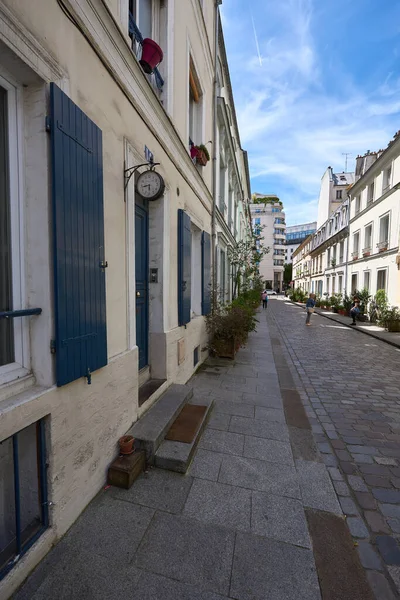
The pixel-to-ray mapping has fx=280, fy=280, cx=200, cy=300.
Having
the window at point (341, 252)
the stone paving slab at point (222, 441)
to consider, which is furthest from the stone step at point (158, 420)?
the window at point (341, 252)

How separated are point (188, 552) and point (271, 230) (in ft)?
211

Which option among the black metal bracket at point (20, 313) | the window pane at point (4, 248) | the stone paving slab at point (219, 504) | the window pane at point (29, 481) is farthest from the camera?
the stone paving slab at point (219, 504)

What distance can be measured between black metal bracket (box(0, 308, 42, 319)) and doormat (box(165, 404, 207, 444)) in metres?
1.99

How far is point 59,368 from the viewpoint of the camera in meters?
1.90

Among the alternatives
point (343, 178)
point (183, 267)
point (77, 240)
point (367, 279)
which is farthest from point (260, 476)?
point (343, 178)

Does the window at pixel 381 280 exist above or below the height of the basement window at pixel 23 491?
above

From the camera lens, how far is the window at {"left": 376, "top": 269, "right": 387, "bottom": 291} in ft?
50.7

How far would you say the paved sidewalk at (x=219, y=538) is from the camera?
5.52 ft

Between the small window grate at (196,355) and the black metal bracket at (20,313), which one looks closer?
the black metal bracket at (20,313)

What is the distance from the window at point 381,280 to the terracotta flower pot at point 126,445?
16.6 m

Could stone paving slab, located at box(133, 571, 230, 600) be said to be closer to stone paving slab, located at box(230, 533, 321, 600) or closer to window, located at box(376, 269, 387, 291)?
stone paving slab, located at box(230, 533, 321, 600)

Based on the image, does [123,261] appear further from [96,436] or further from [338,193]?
[338,193]

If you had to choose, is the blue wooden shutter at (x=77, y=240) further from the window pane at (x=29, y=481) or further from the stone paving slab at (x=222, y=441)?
the stone paving slab at (x=222, y=441)

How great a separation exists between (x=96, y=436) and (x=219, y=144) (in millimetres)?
8700
